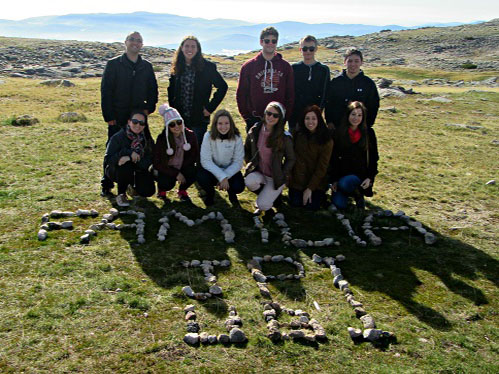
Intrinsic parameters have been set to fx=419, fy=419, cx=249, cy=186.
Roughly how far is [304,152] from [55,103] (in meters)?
21.2

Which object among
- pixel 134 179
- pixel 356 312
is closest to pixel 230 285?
pixel 356 312

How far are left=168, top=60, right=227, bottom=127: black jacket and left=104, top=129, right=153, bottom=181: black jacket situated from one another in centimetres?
175

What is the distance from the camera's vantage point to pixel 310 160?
10500 mm

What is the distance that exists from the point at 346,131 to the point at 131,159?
533cm

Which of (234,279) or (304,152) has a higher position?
(304,152)

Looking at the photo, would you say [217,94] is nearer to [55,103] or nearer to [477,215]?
[477,215]

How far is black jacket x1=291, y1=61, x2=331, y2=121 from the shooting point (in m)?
11.0

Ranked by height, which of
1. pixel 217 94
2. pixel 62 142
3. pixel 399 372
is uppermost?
pixel 217 94

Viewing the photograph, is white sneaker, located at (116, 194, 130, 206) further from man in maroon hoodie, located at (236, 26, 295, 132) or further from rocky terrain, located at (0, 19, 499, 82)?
rocky terrain, located at (0, 19, 499, 82)

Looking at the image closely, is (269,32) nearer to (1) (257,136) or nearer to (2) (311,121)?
(2) (311,121)

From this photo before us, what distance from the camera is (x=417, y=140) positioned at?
19.0 meters

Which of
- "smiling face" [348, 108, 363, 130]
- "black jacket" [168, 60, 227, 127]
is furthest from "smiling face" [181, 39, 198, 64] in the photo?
"smiling face" [348, 108, 363, 130]

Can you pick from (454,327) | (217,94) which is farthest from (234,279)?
(217,94)

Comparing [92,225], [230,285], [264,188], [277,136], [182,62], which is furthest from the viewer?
[182,62]
